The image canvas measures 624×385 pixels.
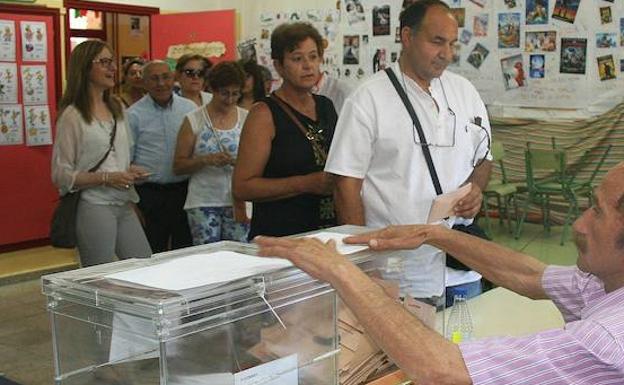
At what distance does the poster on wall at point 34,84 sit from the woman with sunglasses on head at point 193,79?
1.84 meters

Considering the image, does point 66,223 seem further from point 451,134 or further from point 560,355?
point 560,355

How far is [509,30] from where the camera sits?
15.7ft

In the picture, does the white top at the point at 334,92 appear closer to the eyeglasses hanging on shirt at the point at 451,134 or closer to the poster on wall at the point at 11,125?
the eyeglasses hanging on shirt at the point at 451,134

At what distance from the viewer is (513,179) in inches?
188

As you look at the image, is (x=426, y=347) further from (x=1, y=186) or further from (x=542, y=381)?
(x=1, y=186)

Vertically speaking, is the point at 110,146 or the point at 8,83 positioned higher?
the point at 8,83

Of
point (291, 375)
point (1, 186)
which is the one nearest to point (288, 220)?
point (291, 375)

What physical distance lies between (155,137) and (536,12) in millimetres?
2375

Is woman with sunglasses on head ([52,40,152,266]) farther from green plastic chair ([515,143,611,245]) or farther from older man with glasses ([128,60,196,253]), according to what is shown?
green plastic chair ([515,143,611,245])

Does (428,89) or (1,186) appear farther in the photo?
(1,186)

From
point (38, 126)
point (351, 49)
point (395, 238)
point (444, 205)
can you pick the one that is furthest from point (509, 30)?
point (38, 126)

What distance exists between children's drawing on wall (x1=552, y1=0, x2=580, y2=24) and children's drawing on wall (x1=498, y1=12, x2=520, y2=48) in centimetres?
23

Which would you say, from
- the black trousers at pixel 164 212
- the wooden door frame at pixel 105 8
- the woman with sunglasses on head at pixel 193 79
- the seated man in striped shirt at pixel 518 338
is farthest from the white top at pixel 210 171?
the wooden door frame at pixel 105 8

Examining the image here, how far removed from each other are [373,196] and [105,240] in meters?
1.59
